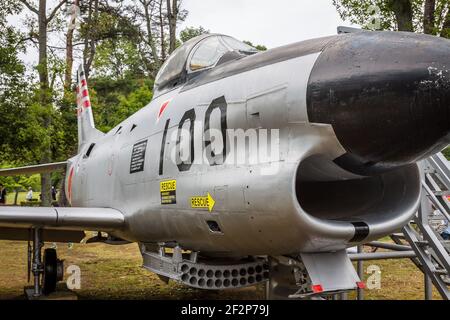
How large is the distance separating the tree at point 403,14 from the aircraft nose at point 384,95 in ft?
32.7

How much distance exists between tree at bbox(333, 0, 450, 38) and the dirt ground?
6.20m

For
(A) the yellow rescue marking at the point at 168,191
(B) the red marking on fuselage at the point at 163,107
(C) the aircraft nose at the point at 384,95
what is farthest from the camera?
(B) the red marking on fuselage at the point at 163,107

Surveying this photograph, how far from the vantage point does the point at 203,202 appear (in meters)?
4.34

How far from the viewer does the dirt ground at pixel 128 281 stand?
8.25 meters

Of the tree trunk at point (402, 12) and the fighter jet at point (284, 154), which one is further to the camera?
the tree trunk at point (402, 12)

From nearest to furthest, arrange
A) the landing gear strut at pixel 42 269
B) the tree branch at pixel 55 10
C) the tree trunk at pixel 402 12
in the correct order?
1. the landing gear strut at pixel 42 269
2. the tree trunk at pixel 402 12
3. the tree branch at pixel 55 10

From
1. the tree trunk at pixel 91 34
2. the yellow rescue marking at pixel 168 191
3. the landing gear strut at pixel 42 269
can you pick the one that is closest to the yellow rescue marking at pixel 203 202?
the yellow rescue marking at pixel 168 191

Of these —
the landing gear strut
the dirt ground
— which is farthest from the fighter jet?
the dirt ground

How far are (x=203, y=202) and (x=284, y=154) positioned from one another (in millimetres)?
1038

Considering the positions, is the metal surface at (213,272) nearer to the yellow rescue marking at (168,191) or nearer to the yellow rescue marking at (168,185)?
the yellow rescue marking at (168,191)

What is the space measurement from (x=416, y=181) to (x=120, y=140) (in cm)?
388

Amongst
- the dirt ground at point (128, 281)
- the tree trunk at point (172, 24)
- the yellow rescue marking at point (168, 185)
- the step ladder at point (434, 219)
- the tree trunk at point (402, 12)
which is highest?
the tree trunk at point (172, 24)

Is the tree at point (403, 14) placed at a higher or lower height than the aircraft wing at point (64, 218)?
higher
